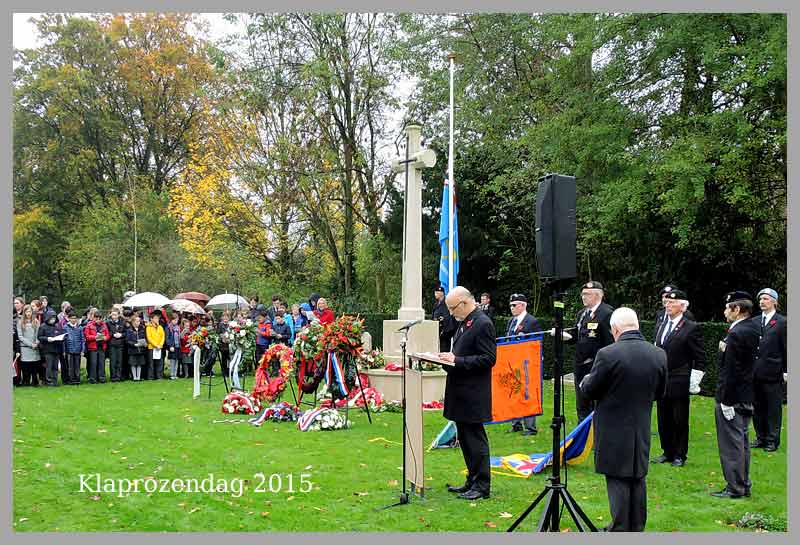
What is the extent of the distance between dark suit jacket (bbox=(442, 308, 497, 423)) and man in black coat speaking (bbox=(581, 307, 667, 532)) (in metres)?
1.50

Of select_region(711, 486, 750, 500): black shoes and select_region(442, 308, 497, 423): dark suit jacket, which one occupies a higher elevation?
select_region(442, 308, 497, 423): dark suit jacket

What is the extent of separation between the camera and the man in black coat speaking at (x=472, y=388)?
695 centimetres

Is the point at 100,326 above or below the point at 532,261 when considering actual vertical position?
below

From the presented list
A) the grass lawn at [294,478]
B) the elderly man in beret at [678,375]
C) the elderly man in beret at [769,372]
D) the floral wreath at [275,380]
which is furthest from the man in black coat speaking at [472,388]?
the floral wreath at [275,380]

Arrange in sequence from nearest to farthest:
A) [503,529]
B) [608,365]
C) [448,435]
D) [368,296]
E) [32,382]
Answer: [608,365] < [503,529] < [448,435] < [32,382] < [368,296]

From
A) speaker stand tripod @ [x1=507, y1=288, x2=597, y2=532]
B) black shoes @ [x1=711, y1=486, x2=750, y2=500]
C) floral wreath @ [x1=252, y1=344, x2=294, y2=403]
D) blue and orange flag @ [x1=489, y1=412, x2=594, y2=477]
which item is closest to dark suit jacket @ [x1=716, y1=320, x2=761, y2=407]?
black shoes @ [x1=711, y1=486, x2=750, y2=500]

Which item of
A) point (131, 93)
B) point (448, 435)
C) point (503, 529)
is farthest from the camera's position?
point (131, 93)

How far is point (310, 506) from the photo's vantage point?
22.2 feet

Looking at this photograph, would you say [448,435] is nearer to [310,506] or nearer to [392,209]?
[310,506]

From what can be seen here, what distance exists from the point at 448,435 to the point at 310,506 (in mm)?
3219

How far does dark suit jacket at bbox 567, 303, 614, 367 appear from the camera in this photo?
9.09m

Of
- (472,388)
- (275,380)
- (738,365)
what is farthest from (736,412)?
(275,380)

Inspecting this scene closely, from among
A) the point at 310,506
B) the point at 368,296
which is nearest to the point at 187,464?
the point at 310,506

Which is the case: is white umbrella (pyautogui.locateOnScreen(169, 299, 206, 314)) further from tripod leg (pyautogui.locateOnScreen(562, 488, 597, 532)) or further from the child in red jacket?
tripod leg (pyautogui.locateOnScreen(562, 488, 597, 532))
